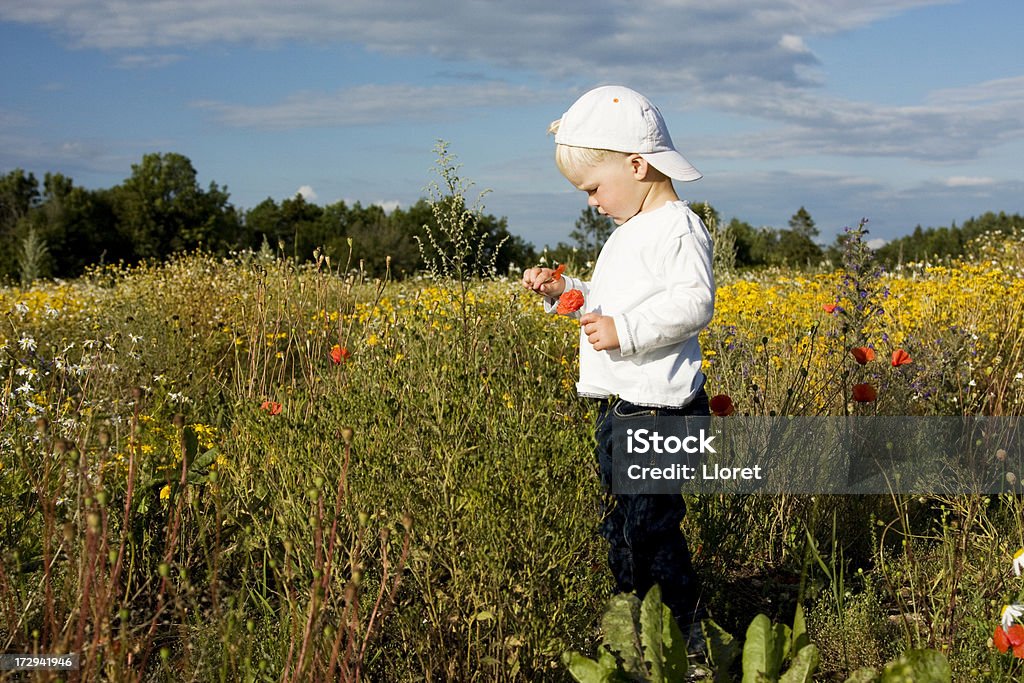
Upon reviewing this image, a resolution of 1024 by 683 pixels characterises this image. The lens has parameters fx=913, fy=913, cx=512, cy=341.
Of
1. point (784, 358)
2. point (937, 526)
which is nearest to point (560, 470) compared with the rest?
point (937, 526)

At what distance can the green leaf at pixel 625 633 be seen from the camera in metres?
2.18

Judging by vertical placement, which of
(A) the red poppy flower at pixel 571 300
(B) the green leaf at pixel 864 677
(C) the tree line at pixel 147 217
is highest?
(C) the tree line at pixel 147 217

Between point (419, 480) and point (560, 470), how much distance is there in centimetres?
35

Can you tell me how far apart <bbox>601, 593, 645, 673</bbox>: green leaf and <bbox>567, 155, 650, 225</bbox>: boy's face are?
1.10 meters

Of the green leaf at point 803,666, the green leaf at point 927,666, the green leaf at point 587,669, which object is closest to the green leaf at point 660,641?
the green leaf at point 587,669

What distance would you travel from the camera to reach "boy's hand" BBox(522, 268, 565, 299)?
270 cm

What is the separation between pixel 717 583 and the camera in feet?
10.2

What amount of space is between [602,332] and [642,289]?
0.24 m

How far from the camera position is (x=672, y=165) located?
2537mm

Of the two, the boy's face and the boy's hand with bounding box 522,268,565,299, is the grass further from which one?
the boy's face

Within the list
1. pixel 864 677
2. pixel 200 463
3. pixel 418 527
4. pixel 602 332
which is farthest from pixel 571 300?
pixel 200 463

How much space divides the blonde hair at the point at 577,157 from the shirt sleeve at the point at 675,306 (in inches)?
13.0

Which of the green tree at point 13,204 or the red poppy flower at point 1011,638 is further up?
the green tree at point 13,204

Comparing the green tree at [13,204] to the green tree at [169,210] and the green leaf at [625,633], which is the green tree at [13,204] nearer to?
the green tree at [169,210]
